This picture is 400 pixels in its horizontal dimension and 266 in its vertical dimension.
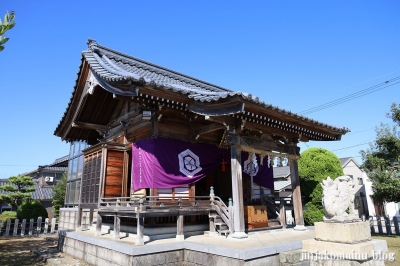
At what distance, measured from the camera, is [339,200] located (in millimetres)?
5785

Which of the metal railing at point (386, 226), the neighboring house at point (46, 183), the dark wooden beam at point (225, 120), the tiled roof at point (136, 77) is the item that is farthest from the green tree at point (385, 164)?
the neighboring house at point (46, 183)

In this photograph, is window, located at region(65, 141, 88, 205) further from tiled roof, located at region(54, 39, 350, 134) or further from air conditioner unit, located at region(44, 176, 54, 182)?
air conditioner unit, located at region(44, 176, 54, 182)

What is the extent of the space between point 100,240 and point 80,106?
244 inches

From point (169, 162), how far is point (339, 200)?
5.51 m

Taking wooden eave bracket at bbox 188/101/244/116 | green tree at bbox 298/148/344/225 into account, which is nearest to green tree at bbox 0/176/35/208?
wooden eave bracket at bbox 188/101/244/116

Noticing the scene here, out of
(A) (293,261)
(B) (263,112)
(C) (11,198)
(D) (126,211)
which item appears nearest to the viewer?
(A) (293,261)

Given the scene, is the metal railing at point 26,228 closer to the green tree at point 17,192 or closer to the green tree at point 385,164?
the green tree at point 17,192

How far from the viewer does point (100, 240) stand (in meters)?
8.48

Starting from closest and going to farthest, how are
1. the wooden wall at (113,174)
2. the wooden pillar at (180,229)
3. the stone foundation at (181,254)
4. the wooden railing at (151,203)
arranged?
the stone foundation at (181,254), the wooden railing at (151,203), the wooden pillar at (180,229), the wooden wall at (113,174)

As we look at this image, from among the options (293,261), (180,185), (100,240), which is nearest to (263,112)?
(180,185)

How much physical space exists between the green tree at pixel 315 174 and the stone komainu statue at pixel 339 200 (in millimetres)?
10554

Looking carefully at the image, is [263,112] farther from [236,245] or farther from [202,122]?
[236,245]

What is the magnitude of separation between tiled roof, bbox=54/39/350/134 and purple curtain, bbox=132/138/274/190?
2.10m

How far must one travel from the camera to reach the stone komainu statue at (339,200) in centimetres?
566
